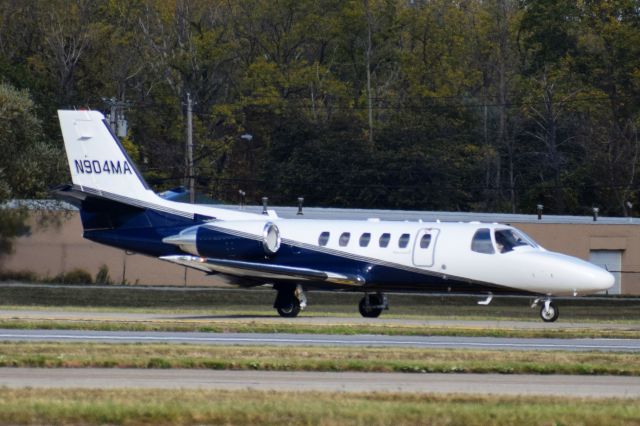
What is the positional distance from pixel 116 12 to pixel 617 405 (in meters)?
68.2

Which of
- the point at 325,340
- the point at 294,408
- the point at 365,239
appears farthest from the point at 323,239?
the point at 294,408

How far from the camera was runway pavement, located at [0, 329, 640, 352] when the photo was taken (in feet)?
67.1

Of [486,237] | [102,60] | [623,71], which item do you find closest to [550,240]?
[486,237]

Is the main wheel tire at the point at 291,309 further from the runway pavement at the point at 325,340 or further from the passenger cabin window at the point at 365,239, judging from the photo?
the runway pavement at the point at 325,340

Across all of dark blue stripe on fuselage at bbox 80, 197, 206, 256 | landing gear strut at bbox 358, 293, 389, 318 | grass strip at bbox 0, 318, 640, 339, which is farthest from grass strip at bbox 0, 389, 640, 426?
dark blue stripe on fuselage at bbox 80, 197, 206, 256

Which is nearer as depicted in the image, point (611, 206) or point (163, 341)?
point (163, 341)

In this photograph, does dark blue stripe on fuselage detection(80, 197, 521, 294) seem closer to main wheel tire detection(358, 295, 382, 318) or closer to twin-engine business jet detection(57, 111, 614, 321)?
twin-engine business jet detection(57, 111, 614, 321)

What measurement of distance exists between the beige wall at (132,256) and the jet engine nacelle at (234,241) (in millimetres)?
18548

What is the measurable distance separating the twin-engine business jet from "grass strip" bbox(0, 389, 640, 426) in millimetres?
15635

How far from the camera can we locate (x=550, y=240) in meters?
49.1

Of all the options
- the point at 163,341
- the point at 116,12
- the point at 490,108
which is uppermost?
the point at 116,12

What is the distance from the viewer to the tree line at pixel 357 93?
7119cm

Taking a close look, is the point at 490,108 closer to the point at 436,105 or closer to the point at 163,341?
the point at 436,105

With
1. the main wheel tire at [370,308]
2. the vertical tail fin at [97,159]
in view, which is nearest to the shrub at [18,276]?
the vertical tail fin at [97,159]
